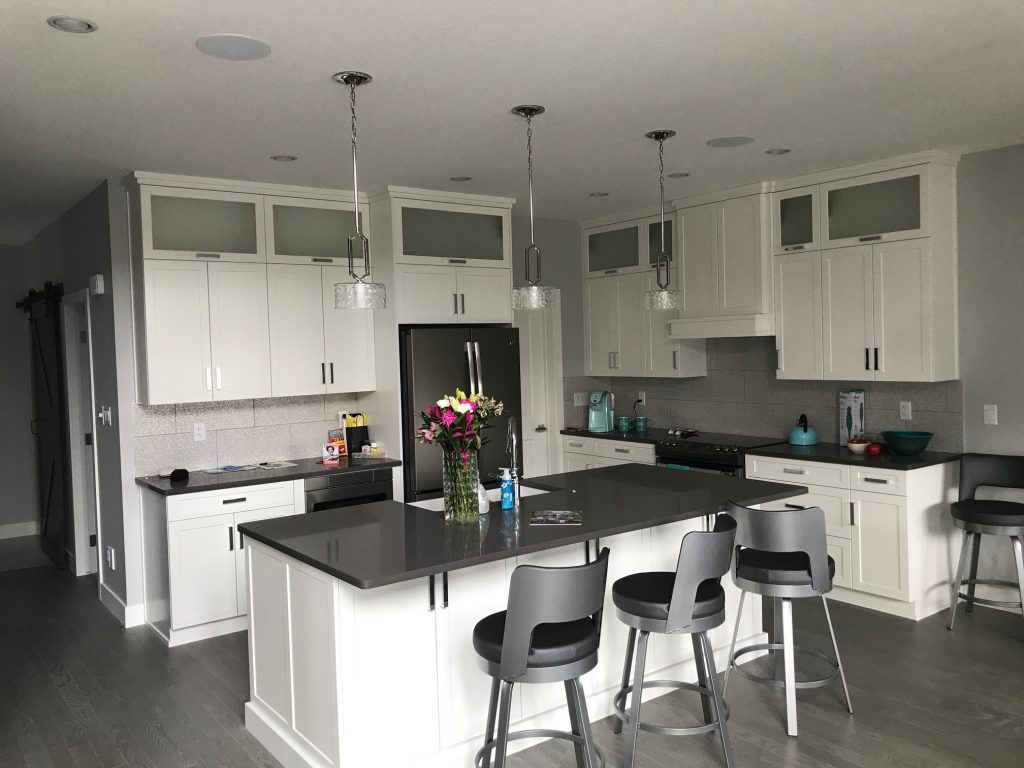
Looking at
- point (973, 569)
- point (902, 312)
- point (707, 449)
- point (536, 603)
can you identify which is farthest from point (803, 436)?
point (536, 603)

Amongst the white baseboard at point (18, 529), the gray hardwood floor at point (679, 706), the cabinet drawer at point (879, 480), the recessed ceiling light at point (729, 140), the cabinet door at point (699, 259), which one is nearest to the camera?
the gray hardwood floor at point (679, 706)

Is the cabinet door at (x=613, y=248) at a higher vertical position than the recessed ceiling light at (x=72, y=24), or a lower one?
lower

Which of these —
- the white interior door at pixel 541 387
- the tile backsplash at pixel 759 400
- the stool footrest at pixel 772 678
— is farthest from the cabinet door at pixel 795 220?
the stool footrest at pixel 772 678

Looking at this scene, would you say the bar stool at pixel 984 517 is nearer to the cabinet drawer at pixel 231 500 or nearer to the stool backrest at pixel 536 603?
the stool backrest at pixel 536 603

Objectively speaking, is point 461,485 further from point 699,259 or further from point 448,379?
point 699,259

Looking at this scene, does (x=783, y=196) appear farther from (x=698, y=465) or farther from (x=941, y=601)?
(x=941, y=601)

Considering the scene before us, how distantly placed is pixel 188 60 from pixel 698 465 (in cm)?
409

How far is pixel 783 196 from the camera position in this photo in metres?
5.36

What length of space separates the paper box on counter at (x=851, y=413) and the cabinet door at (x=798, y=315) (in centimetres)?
30

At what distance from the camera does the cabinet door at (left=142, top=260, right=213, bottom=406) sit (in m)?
4.70

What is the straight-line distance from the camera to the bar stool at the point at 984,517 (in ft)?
14.2

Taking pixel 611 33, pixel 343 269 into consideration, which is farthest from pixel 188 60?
pixel 343 269

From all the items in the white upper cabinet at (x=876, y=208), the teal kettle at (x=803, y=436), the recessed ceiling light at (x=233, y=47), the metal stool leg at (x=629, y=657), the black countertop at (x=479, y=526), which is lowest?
the metal stool leg at (x=629, y=657)

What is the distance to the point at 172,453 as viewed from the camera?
5086 mm
